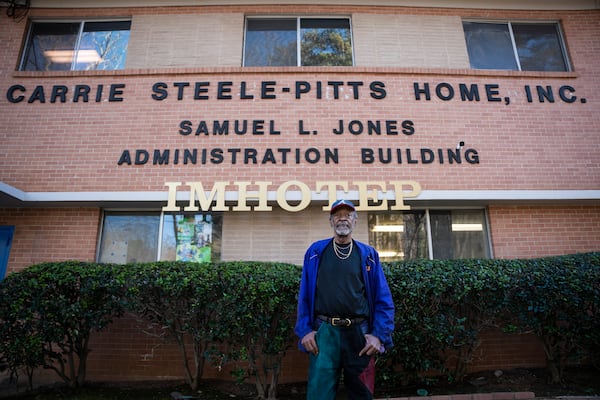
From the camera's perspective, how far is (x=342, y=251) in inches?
140

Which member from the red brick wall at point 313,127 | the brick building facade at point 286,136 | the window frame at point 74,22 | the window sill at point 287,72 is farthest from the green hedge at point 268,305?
the window frame at point 74,22

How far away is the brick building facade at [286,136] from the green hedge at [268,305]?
1181 millimetres

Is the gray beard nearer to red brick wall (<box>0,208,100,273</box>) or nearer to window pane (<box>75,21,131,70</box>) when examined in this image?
red brick wall (<box>0,208,100,273</box>)

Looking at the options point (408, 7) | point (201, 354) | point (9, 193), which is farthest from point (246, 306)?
point (408, 7)

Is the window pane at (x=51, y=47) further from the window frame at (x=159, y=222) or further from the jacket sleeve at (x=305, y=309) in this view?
the jacket sleeve at (x=305, y=309)

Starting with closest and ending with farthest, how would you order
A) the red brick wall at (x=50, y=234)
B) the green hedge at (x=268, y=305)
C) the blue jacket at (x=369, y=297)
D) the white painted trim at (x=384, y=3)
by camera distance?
the blue jacket at (x=369, y=297)
the green hedge at (x=268, y=305)
the red brick wall at (x=50, y=234)
the white painted trim at (x=384, y=3)

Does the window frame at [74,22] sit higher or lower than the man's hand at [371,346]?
higher

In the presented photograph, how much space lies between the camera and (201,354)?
540 cm

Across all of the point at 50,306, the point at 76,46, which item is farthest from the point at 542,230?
the point at 76,46

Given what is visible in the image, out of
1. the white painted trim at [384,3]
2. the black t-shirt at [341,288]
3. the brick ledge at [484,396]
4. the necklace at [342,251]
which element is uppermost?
the white painted trim at [384,3]

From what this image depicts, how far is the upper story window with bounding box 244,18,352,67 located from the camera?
8.03 meters

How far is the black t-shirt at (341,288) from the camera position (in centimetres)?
326

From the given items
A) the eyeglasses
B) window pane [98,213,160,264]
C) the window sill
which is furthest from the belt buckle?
the window sill

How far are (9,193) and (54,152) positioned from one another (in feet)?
4.03
